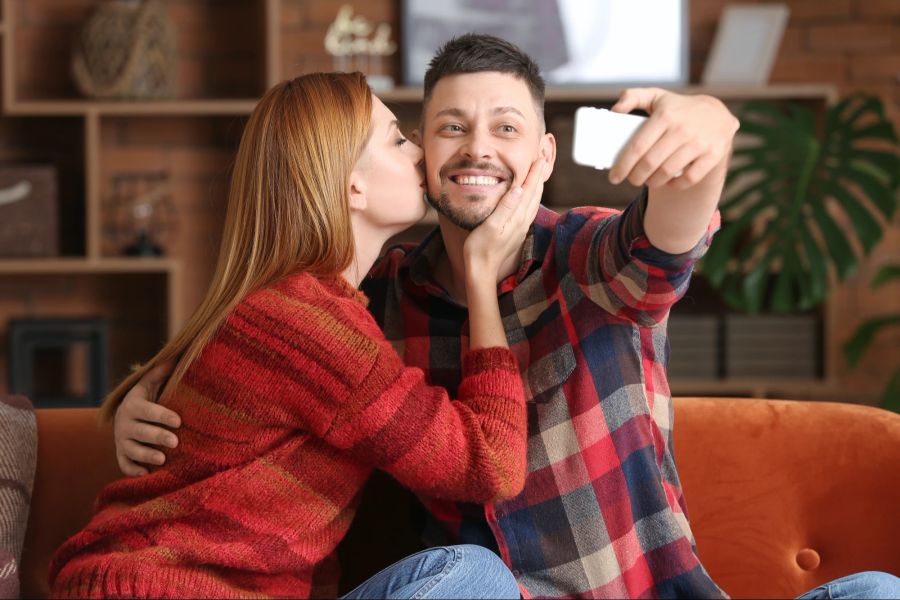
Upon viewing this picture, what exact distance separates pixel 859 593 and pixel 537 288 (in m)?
0.59

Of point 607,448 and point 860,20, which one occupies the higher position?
point 860,20

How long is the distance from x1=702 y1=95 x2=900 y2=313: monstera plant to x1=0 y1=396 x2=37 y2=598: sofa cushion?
2.00 m

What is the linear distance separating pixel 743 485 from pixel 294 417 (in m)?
0.73

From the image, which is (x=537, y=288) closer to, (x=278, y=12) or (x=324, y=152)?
(x=324, y=152)

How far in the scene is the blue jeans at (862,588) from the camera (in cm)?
137

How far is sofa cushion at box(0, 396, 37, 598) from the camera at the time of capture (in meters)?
1.54

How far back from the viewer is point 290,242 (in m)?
1.47

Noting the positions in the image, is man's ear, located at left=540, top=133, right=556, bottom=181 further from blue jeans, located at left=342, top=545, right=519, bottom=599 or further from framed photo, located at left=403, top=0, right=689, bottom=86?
framed photo, located at left=403, top=0, right=689, bottom=86

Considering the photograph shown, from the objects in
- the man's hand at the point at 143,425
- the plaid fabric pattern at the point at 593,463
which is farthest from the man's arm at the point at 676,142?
the man's hand at the point at 143,425

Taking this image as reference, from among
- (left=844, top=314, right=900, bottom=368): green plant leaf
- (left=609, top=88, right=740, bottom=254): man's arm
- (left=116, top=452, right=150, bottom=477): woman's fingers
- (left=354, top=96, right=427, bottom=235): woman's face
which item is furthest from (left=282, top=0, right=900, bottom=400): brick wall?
(left=609, top=88, right=740, bottom=254): man's arm

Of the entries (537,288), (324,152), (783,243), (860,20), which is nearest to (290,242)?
(324,152)

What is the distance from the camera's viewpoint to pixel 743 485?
168 centimetres

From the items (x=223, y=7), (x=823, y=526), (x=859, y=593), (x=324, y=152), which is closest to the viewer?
(x=859, y=593)

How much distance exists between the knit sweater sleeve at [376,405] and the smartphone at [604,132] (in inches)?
16.5
